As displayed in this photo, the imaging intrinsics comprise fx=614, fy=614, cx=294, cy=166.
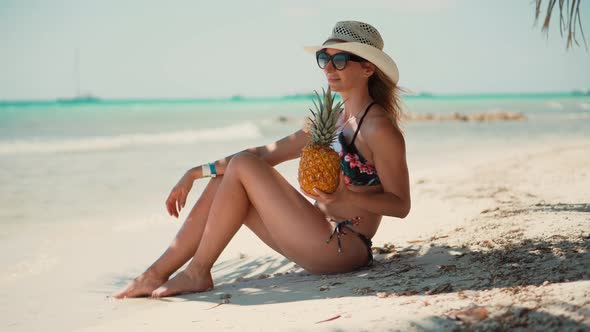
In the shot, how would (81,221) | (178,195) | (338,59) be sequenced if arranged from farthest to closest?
(81,221) → (178,195) → (338,59)

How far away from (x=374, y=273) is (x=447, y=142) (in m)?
16.1

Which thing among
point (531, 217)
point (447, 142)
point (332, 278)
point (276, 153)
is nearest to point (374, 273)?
point (332, 278)

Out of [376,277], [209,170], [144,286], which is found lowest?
[144,286]

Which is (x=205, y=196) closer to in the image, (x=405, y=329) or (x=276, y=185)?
(x=276, y=185)

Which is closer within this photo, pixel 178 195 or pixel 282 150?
pixel 178 195

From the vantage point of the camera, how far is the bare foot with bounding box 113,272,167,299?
13.6ft

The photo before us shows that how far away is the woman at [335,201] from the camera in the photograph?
3709 mm

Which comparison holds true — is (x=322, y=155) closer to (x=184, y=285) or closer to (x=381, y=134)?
(x=381, y=134)

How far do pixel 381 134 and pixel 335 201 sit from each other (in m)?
0.52

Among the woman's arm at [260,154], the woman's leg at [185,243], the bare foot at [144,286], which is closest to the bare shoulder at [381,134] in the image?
the woman's arm at [260,154]

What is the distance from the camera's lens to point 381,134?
3.70m

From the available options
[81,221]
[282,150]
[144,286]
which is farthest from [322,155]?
[81,221]

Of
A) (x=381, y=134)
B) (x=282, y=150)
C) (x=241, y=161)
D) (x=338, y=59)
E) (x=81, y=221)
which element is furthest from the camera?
(x=81, y=221)

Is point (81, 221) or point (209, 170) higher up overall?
point (209, 170)
